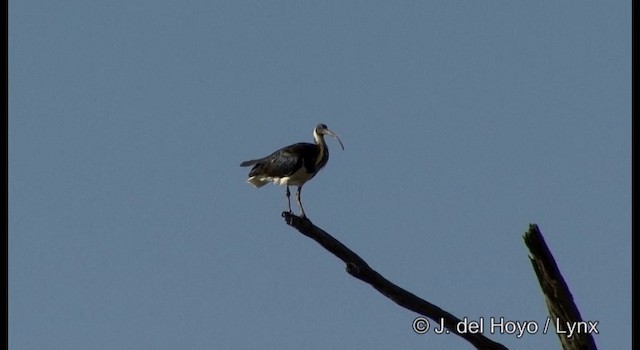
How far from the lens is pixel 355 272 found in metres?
12.5

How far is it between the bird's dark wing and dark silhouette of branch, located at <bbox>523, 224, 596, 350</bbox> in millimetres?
10634

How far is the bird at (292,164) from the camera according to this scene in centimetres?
2139

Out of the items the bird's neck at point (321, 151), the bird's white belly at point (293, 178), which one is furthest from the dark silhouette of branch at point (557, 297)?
the bird's neck at point (321, 151)

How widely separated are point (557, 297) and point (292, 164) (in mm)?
10871

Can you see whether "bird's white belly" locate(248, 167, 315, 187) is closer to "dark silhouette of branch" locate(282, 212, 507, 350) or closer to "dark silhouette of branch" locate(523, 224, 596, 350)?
"dark silhouette of branch" locate(282, 212, 507, 350)

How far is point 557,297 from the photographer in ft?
35.4

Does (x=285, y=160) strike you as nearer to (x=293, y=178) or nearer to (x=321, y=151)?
(x=293, y=178)

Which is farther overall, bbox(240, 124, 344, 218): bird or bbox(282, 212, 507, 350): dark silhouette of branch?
bbox(240, 124, 344, 218): bird

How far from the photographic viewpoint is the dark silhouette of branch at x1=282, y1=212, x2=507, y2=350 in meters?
11.8

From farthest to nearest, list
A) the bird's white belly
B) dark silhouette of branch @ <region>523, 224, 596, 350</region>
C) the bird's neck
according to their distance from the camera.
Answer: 1. the bird's neck
2. the bird's white belly
3. dark silhouette of branch @ <region>523, 224, 596, 350</region>

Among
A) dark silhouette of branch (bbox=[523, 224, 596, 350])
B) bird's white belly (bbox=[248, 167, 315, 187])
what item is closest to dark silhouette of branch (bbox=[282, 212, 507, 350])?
dark silhouette of branch (bbox=[523, 224, 596, 350])
